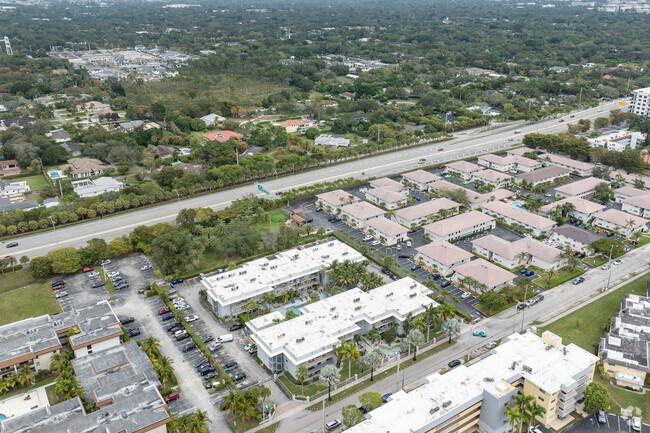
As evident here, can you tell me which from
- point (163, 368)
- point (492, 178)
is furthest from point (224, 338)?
point (492, 178)

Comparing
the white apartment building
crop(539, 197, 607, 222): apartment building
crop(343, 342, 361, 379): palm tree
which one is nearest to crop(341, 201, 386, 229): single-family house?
crop(539, 197, 607, 222): apartment building

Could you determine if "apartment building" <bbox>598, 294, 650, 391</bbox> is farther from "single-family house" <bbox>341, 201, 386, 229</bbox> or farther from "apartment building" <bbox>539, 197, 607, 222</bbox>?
"single-family house" <bbox>341, 201, 386, 229</bbox>

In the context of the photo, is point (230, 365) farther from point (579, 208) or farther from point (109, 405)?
point (579, 208)

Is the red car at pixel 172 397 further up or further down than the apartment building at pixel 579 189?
further down

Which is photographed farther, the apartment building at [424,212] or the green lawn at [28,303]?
the apartment building at [424,212]

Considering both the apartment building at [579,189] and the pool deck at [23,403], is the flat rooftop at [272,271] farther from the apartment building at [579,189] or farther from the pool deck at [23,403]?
the apartment building at [579,189]

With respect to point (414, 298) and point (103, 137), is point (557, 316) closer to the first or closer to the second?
point (414, 298)

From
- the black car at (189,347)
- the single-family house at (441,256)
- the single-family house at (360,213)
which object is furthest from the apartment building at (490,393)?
the single-family house at (360,213)
